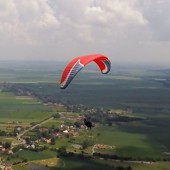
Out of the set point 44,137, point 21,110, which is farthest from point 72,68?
point 21,110

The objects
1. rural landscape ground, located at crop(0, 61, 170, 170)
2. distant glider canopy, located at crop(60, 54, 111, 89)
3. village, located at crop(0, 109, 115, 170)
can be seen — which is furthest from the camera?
village, located at crop(0, 109, 115, 170)

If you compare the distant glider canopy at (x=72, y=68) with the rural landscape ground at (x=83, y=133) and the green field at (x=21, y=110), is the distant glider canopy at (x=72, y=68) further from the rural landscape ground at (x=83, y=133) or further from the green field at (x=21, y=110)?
the green field at (x=21, y=110)

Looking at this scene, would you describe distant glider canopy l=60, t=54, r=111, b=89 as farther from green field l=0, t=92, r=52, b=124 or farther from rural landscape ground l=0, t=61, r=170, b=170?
green field l=0, t=92, r=52, b=124

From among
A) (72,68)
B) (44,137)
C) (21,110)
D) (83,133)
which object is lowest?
(44,137)

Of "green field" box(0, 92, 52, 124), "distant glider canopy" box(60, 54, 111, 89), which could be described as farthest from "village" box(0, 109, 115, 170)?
"distant glider canopy" box(60, 54, 111, 89)

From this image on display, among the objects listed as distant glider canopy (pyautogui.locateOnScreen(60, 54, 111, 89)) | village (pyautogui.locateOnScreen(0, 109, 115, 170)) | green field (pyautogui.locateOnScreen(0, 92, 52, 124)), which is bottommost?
village (pyautogui.locateOnScreen(0, 109, 115, 170))

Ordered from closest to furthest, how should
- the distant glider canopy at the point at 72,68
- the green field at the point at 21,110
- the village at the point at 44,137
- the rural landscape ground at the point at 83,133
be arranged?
the distant glider canopy at the point at 72,68
the rural landscape ground at the point at 83,133
the village at the point at 44,137
the green field at the point at 21,110

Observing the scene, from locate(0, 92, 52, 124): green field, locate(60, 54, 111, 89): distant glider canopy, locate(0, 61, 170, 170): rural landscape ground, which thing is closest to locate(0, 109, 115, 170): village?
locate(0, 61, 170, 170): rural landscape ground

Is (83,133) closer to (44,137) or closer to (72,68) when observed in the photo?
(44,137)

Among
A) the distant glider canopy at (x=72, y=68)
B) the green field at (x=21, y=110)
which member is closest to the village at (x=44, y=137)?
the green field at (x=21, y=110)

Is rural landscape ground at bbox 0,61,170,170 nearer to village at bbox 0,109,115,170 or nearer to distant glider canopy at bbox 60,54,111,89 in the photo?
village at bbox 0,109,115,170

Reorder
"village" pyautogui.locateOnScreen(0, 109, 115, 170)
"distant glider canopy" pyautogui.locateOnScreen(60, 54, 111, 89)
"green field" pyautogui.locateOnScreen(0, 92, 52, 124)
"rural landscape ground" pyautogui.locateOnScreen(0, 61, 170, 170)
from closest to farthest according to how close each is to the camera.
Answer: "distant glider canopy" pyautogui.locateOnScreen(60, 54, 111, 89) → "rural landscape ground" pyautogui.locateOnScreen(0, 61, 170, 170) → "village" pyautogui.locateOnScreen(0, 109, 115, 170) → "green field" pyautogui.locateOnScreen(0, 92, 52, 124)

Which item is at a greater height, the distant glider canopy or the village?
the distant glider canopy

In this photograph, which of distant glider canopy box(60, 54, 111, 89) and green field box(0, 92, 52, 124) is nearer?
distant glider canopy box(60, 54, 111, 89)
